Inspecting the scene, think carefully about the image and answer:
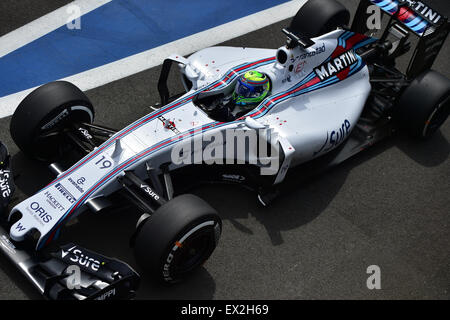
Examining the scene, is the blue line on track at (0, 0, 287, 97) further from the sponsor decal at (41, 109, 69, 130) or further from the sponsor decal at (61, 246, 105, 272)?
the sponsor decal at (61, 246, 105, 272)

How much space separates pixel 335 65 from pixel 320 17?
3.72 feet

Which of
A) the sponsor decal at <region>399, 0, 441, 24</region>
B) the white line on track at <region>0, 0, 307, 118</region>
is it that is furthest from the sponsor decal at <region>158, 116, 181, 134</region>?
the sponsor decal at <region>399, 0, 441, 24</region>

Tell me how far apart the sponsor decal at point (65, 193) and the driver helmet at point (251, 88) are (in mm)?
2189

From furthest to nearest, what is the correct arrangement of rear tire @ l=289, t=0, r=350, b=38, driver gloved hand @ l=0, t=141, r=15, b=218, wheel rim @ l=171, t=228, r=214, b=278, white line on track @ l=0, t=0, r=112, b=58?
1. white line on track @ l=0, t=0, r=112, b=58
2. rear tire @ l=289, t=0, r=350, b=38
3. driver gloved hand @ l=0, t=141, r=15, b=218
4. wheel rim @ l=171, t=228, r=214, b=278

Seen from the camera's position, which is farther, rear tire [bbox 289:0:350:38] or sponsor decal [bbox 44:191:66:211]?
rear tire [bbox 289:0:350:38]

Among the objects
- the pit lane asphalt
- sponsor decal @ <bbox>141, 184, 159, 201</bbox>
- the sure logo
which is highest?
the sure logo

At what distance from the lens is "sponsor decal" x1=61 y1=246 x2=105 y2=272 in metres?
5.15

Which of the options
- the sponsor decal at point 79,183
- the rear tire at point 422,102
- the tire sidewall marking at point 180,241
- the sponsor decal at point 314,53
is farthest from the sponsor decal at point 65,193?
the rear tire at point 422,102

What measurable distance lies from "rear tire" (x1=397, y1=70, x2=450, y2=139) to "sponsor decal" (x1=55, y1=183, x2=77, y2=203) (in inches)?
168

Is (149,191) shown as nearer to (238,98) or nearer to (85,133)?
(85,133)

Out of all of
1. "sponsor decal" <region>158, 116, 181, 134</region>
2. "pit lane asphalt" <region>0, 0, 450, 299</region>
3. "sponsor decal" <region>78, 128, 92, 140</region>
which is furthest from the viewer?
"sponsor decal" <region>78, 128, 92, 140</region>

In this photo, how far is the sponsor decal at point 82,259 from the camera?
515cm
